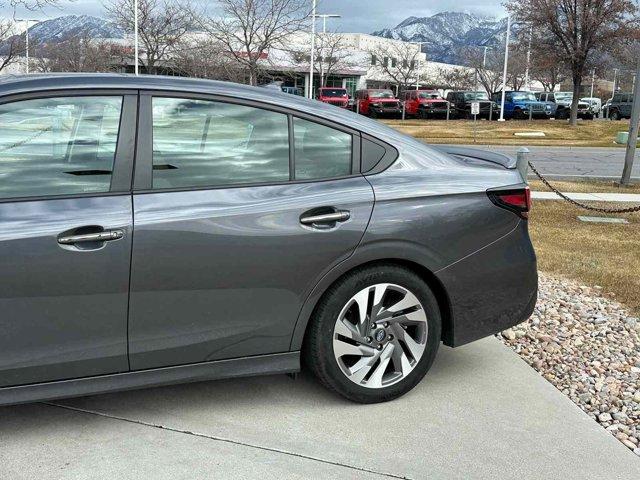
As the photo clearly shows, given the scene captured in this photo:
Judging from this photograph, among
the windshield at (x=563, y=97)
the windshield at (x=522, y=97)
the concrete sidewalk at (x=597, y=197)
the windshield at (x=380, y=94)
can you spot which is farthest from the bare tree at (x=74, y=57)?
the windshield at (x=563, y=97)

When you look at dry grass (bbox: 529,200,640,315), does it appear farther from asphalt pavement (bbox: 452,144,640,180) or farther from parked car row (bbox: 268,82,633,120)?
parked car row (bbox: 268,82,633,120)

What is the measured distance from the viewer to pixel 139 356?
323 cm

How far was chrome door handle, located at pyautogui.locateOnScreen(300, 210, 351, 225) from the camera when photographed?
3.44 m

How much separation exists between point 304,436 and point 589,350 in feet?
7.68

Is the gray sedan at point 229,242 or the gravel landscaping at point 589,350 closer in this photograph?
the gray sedan at point 229,242

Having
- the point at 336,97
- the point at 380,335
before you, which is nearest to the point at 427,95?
the point at 336,97

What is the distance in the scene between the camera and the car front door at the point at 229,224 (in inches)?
126

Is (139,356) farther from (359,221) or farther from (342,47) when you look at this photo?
(342,47)

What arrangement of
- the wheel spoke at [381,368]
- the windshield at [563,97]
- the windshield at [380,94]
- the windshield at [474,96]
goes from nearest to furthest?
the wheel spoke at [381,368]
the windshield at [380,94]
the windshield at [474,96]
the windshield at [563,97]

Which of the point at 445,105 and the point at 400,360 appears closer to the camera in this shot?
the point at 400,360

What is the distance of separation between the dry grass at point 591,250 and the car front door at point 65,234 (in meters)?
4.19

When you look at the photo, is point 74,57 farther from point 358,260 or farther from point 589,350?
point 358,260

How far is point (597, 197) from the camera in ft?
40.0

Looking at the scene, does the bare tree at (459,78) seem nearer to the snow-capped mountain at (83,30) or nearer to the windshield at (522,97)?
the windshield at (522,97)
